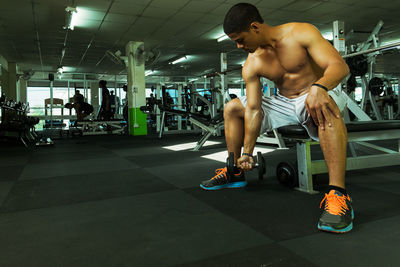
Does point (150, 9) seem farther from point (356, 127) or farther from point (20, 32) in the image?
point (356, 127)

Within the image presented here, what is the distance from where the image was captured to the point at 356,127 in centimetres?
150

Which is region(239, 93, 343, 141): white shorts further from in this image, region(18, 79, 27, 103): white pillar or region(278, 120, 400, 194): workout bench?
region(18, 79, 27, 103): white pillar

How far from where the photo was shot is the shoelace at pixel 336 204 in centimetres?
104

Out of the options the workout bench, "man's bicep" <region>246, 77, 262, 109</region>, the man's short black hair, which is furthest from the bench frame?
the man's short black hair

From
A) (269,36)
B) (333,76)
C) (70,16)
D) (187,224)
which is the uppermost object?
(70,16)

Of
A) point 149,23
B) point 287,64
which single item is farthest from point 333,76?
point 149,23

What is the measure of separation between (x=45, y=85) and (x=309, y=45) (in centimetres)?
1503

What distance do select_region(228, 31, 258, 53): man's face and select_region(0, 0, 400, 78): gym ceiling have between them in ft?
13.8

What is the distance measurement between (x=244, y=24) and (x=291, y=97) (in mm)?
453

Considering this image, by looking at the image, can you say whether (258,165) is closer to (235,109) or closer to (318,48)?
(235,109)

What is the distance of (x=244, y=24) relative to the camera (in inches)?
49.9

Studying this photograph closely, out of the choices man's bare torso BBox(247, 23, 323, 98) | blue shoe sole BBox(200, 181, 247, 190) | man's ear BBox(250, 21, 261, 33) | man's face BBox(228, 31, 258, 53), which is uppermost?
man's ear BBox(250, 21, 261, 33)

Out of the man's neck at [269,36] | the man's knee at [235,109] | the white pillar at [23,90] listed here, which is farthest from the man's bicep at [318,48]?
the white pillar at [23,90]

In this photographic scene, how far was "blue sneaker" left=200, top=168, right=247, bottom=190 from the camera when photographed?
165cm
